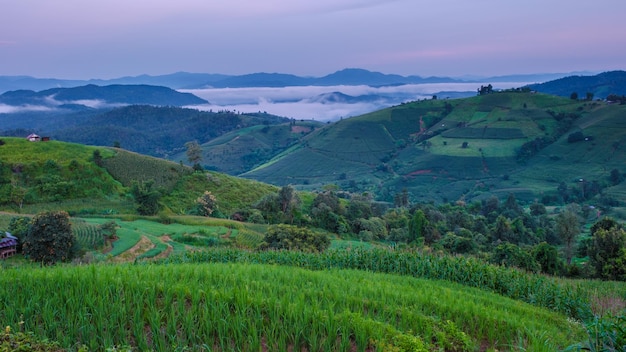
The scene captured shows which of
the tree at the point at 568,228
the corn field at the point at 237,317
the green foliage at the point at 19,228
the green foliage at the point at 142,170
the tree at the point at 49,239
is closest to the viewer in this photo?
the corn field at the point at 237,317

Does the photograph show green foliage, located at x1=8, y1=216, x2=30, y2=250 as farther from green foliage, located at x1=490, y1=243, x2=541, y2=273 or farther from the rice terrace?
green foliage, located at x1=490, y1=243, x2=541, y2=273

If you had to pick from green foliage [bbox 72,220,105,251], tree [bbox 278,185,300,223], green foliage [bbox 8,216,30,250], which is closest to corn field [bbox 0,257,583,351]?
green foliage [bbox 8,216,30,250]

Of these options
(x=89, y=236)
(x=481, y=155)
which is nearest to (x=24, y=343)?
(x=89, y=236)

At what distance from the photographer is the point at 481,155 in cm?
15375

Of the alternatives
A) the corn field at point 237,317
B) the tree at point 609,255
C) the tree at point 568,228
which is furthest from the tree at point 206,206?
the corn field at point 237,317

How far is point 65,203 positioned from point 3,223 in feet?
76.9

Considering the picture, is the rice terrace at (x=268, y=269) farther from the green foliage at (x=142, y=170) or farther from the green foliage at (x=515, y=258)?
the green foliage at (x=142, y=170)

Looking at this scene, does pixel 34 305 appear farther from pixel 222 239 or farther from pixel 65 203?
pixel 65 203

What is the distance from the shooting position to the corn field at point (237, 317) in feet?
21.7

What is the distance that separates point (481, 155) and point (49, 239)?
15262 centimetres

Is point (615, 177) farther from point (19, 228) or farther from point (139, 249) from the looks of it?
point (19, 228)

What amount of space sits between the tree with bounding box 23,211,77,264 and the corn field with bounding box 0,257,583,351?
19.8 metres

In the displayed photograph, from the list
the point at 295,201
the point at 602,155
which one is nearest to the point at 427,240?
the point at 295,201

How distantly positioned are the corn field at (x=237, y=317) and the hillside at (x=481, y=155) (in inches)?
4982
